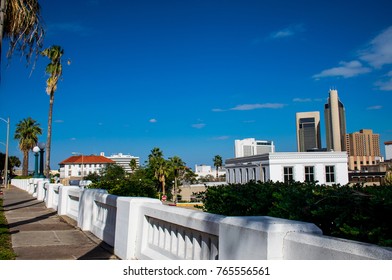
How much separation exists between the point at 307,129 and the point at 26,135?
11123cm

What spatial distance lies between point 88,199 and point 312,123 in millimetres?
149241

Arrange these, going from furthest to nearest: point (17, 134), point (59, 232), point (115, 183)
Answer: point (17, 134) < point (115, 183) < point (59, 232)

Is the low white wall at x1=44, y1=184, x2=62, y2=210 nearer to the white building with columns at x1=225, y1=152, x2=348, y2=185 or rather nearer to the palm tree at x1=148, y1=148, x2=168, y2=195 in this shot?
the white building with columns at x1=225, y1=152, x2=348, y2=185

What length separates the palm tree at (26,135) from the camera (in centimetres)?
5931

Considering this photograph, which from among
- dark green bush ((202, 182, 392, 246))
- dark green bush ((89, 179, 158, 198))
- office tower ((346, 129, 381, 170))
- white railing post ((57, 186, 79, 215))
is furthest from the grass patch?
office tower ((346, 129, 381, 170))

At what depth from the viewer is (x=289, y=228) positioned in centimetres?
298

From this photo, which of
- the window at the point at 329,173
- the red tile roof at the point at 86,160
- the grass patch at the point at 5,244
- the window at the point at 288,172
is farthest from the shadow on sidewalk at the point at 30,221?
the red tile roof at the point at 86,160

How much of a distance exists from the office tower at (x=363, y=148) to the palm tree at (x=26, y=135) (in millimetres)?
98016

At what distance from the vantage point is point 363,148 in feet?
476

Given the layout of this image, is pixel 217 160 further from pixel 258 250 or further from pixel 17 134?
pixel 258 250

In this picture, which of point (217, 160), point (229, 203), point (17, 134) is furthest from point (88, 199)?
point (217, 160)

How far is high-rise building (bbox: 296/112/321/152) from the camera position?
14462 cm

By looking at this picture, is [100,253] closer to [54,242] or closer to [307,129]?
[54,242]

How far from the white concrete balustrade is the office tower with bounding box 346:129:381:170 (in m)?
129
